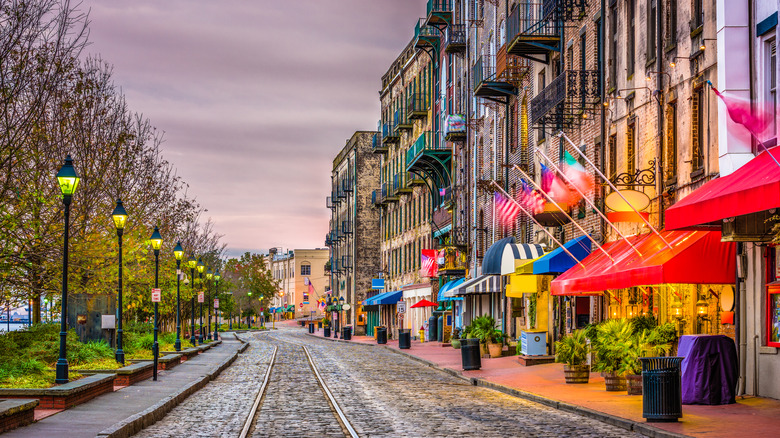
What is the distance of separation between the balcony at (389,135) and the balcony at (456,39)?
798 inches

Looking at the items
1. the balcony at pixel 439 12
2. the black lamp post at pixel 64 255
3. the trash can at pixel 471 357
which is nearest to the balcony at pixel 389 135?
the balcony at pixel 439 12

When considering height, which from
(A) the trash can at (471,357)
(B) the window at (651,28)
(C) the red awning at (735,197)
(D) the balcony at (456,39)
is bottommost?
(A) the trash can at (471,357)

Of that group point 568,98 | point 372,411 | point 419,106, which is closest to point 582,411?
point 372,411

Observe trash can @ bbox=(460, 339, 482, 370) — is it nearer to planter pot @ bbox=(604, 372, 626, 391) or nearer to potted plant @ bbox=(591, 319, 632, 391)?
potted plant @ bbox=(591, 319, 632, 391)

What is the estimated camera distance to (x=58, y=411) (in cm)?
1630

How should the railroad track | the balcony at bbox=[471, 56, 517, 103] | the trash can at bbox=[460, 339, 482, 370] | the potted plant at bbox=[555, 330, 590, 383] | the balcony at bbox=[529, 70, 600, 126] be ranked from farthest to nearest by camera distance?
1. the balcony at bbox=[471, 56, 517, 103]
2. the trash can at bbox=[460, 339, 482, 370]
3. the balcony at bbox=[529, 70, 600, 126]
4. the potted plant at bbox=[555, 330, 590, 383]
5. the railroad track

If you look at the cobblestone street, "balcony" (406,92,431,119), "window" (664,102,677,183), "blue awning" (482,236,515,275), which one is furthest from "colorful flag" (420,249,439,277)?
"window" (664,102,677,183)

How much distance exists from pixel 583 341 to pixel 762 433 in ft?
34.5

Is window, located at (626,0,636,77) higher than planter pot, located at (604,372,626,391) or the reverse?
higher

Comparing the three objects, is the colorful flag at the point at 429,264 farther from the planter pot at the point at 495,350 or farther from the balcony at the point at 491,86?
the planter pot at the point at 495,350

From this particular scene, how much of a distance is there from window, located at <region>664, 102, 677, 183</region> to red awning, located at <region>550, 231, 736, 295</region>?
1.47 m

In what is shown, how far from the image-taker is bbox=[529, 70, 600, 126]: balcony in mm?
29172

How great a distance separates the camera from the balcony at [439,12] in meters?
55.8

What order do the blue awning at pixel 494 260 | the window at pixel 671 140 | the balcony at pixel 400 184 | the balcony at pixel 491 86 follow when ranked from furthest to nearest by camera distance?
the balcony at pixel 400 184 < the balcony at pixel 491 86 < the blue awning at pixel 494 260 < the window at pixel 671 140
